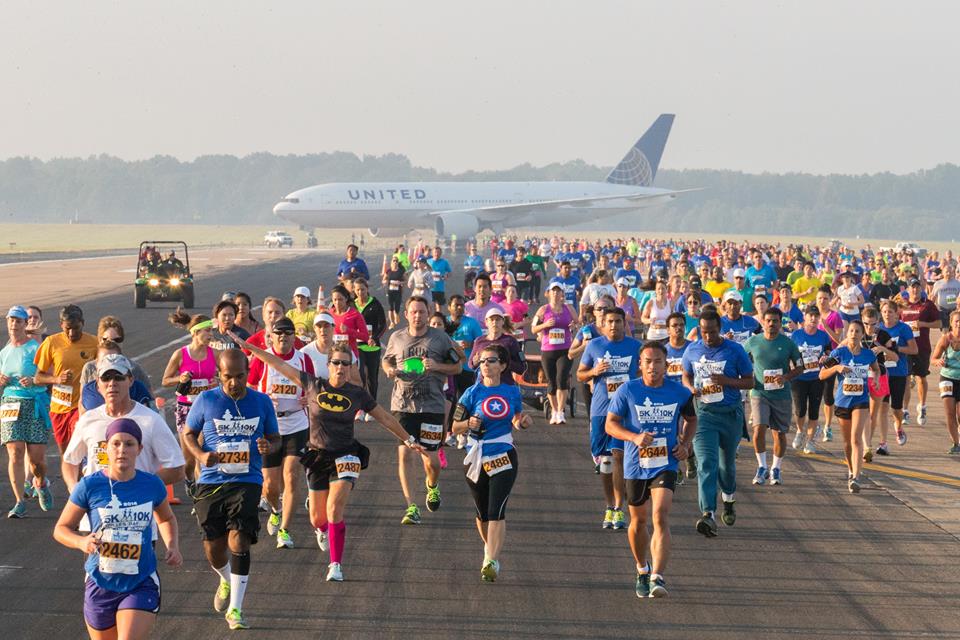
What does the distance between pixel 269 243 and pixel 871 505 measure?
97.8 metres

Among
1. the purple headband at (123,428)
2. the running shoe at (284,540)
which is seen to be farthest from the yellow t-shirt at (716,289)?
the purple headband at (123,428)

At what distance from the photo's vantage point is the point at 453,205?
255ft

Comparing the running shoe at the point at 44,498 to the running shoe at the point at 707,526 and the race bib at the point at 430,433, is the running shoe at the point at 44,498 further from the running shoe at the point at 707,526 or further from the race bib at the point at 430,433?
the running shoe at the point at 707,526

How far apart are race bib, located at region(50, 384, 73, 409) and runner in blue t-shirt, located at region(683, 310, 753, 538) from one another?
17.2 feet

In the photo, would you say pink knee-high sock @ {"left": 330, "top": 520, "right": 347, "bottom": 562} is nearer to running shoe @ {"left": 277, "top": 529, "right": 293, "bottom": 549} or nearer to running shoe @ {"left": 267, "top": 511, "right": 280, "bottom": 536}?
running shoe @ {"left": 277, "top": 529, "right": 293, "bottom": 549}

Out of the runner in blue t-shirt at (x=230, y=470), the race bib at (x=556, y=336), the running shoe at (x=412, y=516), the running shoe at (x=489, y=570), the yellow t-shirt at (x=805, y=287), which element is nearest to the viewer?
the runner in blue t-shirt at (x=230, y=470)

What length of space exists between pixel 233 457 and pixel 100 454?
851mm

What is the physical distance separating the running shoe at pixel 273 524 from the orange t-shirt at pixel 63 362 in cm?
188

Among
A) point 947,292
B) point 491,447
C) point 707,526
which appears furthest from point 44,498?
point 947,292

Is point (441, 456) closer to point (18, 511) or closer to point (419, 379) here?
point (419, 379)

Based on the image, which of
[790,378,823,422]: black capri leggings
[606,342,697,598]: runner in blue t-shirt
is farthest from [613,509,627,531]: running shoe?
[790,378,823,422]: black capri leggings

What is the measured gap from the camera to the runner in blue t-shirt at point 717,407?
34.0 ft

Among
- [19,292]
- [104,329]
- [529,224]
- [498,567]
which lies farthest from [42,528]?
[529,224]

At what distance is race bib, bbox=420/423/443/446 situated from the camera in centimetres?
1045
